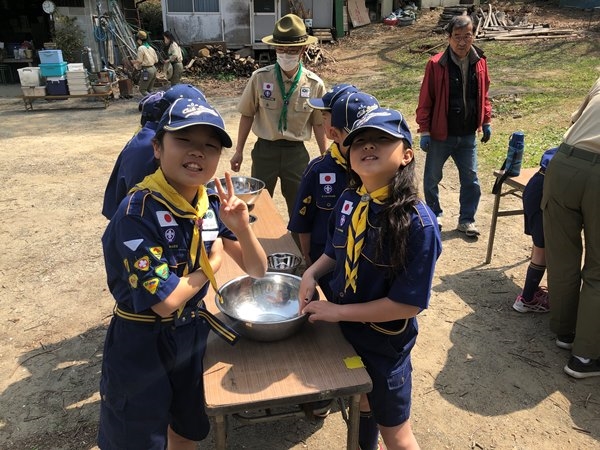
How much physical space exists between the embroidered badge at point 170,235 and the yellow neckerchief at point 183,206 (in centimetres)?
6

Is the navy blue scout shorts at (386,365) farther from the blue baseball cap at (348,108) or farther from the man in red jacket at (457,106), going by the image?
the man in red jacket at (457,106)

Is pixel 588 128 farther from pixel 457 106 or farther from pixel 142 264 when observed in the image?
pixel 142 264

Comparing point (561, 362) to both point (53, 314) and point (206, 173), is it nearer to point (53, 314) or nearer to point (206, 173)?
point (206, 173)

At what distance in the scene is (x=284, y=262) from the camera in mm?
2852

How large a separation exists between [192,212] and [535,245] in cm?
304

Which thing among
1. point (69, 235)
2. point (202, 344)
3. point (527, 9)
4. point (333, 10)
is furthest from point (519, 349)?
point (527, 9)

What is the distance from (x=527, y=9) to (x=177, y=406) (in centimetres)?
2289

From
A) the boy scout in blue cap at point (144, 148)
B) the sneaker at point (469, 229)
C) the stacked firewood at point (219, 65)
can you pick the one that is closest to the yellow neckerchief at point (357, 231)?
the boy scout in blue cap at point (144, 148)

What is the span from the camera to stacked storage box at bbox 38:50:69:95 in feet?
39.4

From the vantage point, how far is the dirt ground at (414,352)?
2.93m

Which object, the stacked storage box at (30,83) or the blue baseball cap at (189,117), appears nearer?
the blue baseball cap at (189,117)

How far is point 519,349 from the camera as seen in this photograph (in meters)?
3.65

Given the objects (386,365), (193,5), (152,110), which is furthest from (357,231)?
(193,5)

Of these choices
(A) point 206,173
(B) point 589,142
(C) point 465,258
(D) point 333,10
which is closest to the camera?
(A) point 206,173
